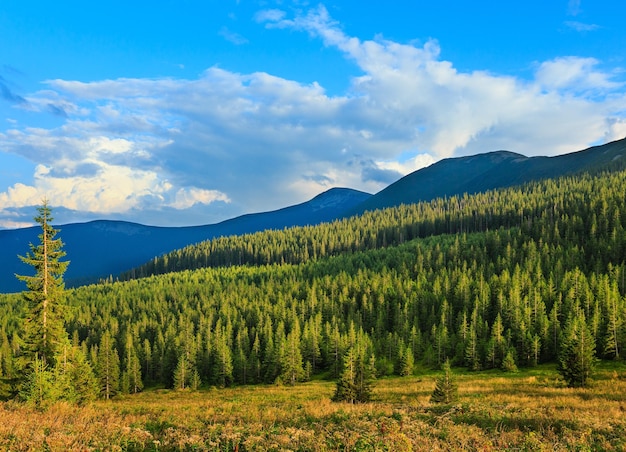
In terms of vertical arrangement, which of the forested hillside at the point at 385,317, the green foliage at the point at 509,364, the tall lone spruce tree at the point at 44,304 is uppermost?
the tall lone spruce tree at the point at 44,304

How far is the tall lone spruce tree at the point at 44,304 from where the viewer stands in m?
35.8

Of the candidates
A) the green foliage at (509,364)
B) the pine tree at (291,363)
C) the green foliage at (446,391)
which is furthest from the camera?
the pine tree at (291,363)

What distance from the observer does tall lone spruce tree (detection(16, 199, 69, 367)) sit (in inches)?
1409

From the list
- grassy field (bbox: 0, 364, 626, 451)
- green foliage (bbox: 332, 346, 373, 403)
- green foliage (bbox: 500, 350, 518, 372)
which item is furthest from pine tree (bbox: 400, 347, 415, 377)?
grassy field (bbox: 0, 364, 626, 451)

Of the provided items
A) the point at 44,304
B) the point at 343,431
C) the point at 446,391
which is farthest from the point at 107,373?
the point at 343,431

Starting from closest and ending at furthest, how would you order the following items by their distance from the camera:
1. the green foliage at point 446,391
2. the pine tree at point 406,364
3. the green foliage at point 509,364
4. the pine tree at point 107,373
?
the green foliage at point 446,391 < the green foliage at point 509,364 < the pine tree at point 107,373 < the pine tree at point 406,364

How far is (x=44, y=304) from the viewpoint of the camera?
36.3m

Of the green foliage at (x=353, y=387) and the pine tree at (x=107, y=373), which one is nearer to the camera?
the green foliage at (x=353, y=387)

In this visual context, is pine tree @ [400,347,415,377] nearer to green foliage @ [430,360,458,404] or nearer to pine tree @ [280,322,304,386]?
pine tree @ [280,322,304,386]

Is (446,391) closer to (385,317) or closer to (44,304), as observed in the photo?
(44,304)

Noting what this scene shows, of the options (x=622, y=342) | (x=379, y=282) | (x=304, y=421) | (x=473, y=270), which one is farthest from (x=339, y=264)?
(x=304, y=421)

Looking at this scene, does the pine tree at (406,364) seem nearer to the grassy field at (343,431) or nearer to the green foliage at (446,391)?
the green foliage at (446,391)

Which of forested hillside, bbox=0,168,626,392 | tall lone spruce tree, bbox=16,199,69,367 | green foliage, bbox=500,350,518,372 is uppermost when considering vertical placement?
tall lone spruce tree, bbox=16,199,69,367

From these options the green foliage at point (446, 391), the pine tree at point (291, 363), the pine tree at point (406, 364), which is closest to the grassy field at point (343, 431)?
the green foliage at point (446, 391)
